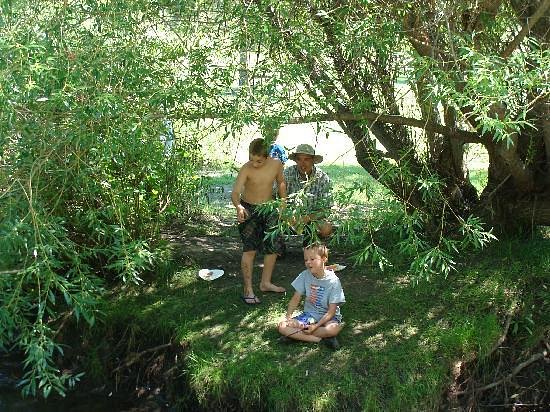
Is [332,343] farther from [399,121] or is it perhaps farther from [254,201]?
[399,121]

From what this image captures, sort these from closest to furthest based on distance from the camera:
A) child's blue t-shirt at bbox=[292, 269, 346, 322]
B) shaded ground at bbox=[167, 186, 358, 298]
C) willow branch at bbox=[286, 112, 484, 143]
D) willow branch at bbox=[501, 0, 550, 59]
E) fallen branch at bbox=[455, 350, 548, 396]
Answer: willow branch at bbox=[501, 0, 550, 59] < fallen branch at bbox=[455, 350, 548, 396] < child's blue t-shirt at bbox=[292, 269, 346, 322] < willow branch at bbox=[286, 112, 484, 143] < shaded ground at bbox=[167, 186, 358, 298]

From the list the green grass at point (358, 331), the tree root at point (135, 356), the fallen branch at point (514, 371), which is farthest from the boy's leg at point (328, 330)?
the tree root at point (135, 356)

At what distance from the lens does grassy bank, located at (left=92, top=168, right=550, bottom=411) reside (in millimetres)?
5434

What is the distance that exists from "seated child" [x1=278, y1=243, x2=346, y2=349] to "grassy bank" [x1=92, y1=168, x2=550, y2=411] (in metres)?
0.10

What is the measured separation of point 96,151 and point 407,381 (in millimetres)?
2593

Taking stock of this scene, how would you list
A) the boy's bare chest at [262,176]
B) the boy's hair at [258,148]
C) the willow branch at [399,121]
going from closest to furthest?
the willow branch at [399,121] < the boy's hair at [258,148] < the boy's bare chest at [262,176]

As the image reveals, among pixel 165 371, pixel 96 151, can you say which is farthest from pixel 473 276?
pixel 96 151

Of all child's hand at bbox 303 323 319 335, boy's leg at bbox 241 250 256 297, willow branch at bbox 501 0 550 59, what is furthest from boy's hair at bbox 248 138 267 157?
willow branch at bbox 501 0 550 59

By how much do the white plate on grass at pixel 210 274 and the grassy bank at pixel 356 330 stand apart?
0.19 ft

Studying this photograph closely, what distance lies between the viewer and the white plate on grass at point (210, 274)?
7.05 metres

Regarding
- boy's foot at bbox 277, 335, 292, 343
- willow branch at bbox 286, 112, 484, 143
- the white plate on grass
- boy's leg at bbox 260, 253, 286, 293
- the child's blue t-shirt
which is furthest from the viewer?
the white plate on grass

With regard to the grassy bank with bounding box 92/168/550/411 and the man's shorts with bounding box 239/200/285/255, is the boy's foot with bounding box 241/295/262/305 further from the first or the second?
the man's shorts with bounding box 239/200/285/255

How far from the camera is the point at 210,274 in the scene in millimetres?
7098

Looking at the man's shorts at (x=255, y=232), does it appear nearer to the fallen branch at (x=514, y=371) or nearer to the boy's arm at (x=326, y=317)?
the boy's arm at (x=326, y=317)
